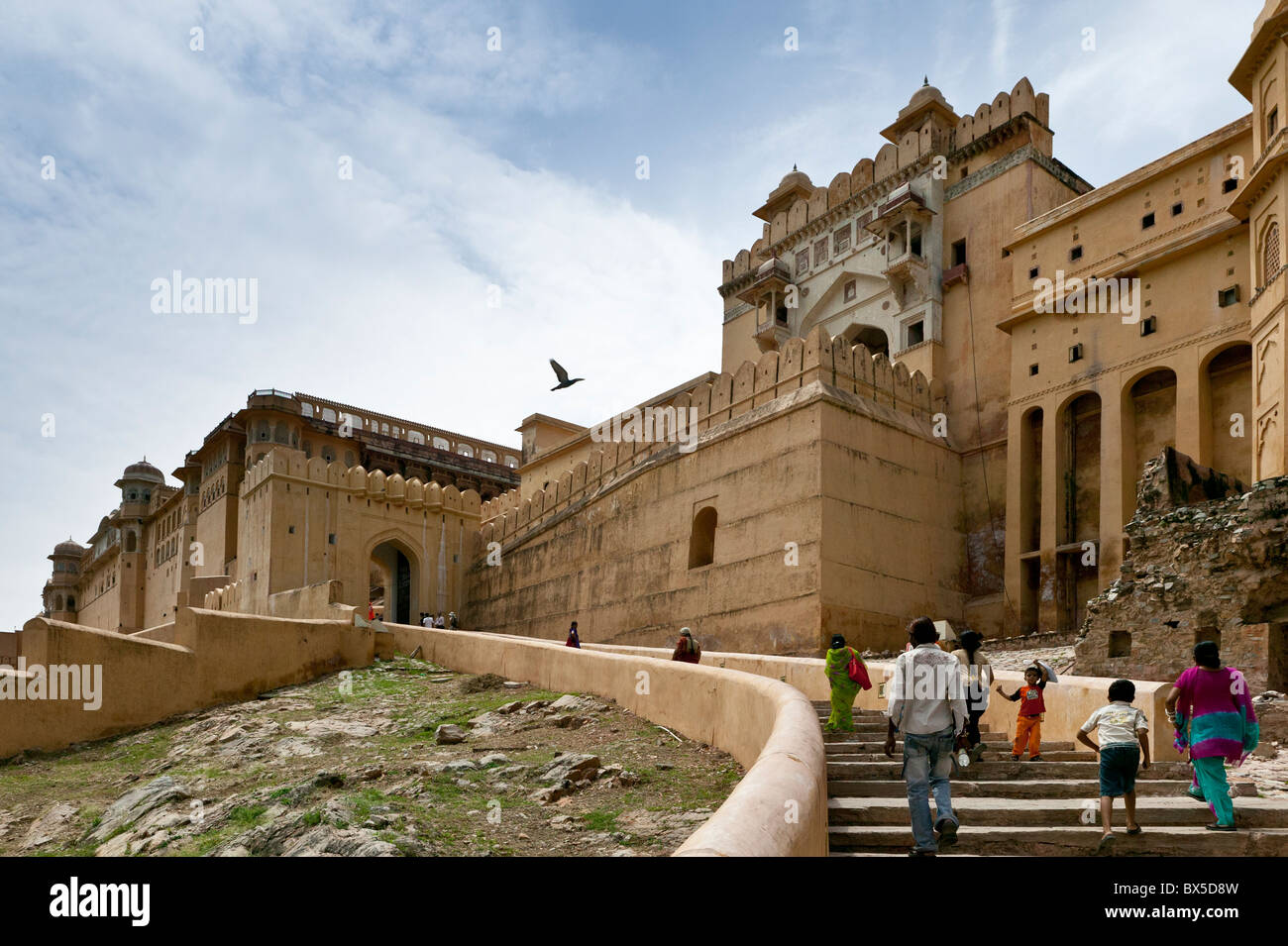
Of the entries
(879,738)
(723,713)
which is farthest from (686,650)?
(879,738)

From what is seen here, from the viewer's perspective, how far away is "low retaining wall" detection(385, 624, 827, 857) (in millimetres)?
4574

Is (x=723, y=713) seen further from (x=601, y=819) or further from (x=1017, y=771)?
(x=1017, y=771)

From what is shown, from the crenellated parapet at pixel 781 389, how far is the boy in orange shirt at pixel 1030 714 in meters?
13.5

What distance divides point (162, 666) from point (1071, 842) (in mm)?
13402

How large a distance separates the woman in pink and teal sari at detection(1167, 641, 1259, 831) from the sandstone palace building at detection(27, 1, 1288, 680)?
11.0 m

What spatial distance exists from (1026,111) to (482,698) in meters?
18.1

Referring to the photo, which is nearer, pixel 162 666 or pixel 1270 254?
pixel 162 666

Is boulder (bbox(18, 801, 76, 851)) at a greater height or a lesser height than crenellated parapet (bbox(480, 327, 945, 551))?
lesser

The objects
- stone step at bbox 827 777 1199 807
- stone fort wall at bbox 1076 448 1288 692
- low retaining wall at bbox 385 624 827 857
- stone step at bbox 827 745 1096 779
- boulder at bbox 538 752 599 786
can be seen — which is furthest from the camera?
stone fort wall at bbox 1076 448 1288 692

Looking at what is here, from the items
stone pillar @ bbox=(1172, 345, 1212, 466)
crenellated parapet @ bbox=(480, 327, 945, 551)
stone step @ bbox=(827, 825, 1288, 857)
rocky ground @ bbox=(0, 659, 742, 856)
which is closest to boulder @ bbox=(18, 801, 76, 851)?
rocky ground @ bbox=(0, 659, 742, 856)

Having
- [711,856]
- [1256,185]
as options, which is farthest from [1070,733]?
[1256,185]

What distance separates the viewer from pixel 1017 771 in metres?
8.33

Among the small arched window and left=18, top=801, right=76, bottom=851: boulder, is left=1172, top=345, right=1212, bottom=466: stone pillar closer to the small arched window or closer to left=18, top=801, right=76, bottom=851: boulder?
the small arched window
